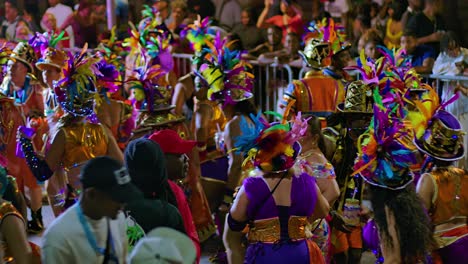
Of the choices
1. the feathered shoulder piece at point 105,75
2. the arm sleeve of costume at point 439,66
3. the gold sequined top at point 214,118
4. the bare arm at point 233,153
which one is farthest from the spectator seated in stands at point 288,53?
the bare arm at point 233,153

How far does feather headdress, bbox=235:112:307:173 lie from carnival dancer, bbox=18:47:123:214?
188 centimetres

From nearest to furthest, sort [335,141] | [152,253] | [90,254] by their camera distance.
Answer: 1. [152,253]
2. [90,254]
3. [335,141]

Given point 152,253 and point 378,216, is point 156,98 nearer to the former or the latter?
point 378,216

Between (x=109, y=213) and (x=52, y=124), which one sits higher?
(x=109, y=213)

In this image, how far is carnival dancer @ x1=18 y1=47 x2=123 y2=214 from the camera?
7.00 meters

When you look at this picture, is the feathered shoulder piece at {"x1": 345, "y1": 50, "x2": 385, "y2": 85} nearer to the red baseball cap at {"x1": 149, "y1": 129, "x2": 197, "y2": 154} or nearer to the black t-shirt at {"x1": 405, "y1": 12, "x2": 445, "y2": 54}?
the red baseball cap at {"x1": 149, "y1": 129, "x2": 197, "y2": 154}

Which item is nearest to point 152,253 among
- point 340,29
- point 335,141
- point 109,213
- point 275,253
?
point 109,213

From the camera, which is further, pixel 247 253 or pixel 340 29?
pixel 340 29

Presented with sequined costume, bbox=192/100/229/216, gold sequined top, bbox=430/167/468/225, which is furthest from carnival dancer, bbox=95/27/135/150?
gold sequined top, bbox=430/167/468/225

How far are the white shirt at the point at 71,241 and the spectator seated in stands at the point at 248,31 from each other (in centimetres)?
843

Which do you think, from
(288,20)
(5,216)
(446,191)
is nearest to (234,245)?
(446,191)

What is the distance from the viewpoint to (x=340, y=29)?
9.94m

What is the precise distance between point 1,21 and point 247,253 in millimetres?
10438

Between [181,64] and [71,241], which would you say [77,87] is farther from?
[181,64]
